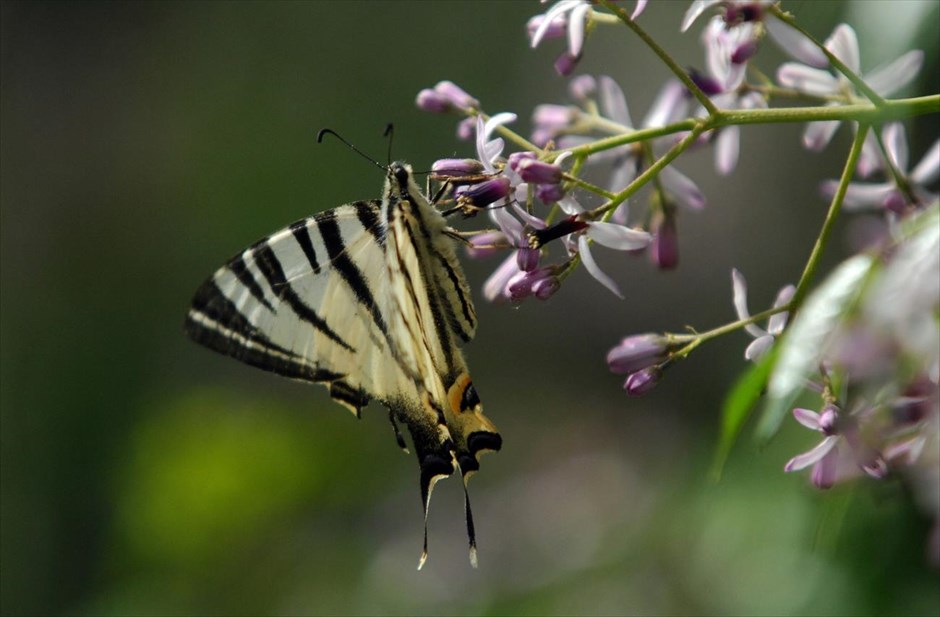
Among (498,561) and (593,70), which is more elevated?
(593,70)

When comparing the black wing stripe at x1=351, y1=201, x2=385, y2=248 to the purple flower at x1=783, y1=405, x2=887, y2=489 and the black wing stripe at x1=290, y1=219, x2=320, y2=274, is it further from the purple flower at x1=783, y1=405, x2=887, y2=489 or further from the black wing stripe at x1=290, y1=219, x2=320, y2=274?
the purple flower at x1=783, y1=405, x2=887, y2=489

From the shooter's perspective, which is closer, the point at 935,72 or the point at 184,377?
the point at 935,72

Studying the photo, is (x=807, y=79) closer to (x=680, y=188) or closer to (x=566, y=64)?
(x=680, y=188)

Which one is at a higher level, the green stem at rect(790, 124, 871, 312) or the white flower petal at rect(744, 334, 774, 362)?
the green stem at rect(790, 124, 871, 312)

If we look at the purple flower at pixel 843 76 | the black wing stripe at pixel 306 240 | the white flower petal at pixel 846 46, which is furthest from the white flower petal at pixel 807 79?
the black wing stripe at pixel 306 240

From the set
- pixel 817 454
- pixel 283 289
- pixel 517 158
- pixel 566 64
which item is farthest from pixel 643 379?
pixel 283 289

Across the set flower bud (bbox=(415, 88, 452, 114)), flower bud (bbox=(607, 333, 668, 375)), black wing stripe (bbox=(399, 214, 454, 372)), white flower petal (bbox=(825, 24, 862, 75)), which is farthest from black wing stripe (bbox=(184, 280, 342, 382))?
white flower petal (bbox=(825, 24, 862, 75))

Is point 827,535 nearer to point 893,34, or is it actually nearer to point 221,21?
point 893,34

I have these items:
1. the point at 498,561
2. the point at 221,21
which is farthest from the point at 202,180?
the point at 498,561
